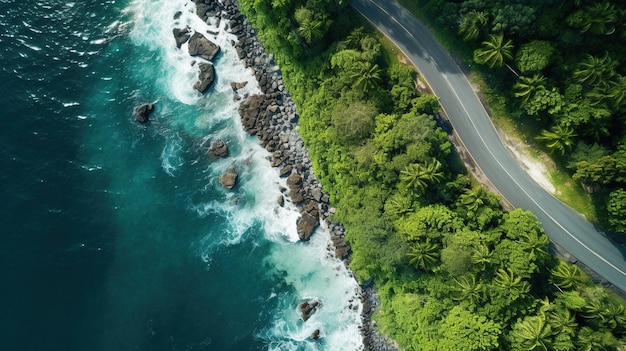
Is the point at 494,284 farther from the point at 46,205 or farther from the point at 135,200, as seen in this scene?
the point at 46,205

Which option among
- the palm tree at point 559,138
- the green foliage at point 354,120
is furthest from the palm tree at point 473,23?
the palm tree at point 559,138

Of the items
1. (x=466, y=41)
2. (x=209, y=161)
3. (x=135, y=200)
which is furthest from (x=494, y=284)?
(x=135, y=200)

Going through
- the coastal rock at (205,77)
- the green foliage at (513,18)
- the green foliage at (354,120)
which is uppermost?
the green foliage at (513,18)

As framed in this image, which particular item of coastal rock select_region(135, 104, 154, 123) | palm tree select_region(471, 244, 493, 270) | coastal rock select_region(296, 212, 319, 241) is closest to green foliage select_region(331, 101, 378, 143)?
coastal rock select_region(296, 212, 319, 241)

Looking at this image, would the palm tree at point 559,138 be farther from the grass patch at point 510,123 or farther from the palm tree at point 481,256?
the palm tree at point 481,256

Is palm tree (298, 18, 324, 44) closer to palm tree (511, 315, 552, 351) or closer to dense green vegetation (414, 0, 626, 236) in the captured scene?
dense green vegetation (414, 0, 626, 236)
